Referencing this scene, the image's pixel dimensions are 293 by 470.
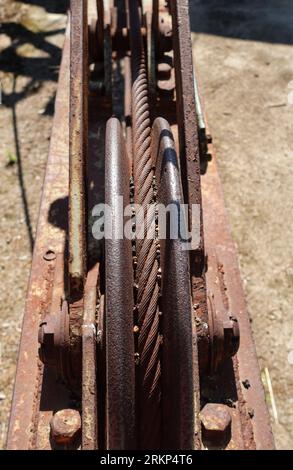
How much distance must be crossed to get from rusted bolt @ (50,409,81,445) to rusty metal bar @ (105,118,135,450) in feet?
1.38


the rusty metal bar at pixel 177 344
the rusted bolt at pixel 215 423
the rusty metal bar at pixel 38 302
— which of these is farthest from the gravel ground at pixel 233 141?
the rusty metal bar at pixel 177 344

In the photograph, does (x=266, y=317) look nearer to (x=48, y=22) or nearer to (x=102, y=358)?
(x=102, y=358)

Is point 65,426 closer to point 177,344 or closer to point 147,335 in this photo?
point 147,335

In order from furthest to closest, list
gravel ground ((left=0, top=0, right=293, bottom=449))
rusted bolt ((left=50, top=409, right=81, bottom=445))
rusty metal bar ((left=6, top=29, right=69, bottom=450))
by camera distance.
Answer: gravel ground ((left=0, top=0, right=293, bottom=449)), rusty metal bar ((left=6, top=29, right=69, bottom=450)), rusted bolt ((left=50, top=409, right=81, bottom=445))

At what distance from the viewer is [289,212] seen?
12.6ft

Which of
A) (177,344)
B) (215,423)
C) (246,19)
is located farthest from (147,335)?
(246,19)

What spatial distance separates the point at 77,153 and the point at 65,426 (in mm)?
1133

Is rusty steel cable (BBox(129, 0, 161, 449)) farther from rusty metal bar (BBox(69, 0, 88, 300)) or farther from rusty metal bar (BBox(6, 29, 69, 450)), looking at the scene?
rusty metal bar (BBox(6, 29, 69, 450))

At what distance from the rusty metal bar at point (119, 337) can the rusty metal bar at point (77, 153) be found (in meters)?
0.30

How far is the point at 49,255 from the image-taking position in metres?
2.67

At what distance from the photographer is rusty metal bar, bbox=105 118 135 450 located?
1.58m

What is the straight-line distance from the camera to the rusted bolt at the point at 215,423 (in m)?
2.02

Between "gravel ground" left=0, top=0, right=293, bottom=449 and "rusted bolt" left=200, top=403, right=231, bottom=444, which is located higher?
"gravel ground" left=0, top=0, right=293, bottom=449

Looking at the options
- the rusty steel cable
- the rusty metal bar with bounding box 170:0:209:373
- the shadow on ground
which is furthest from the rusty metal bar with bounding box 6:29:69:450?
the shadow on ground
